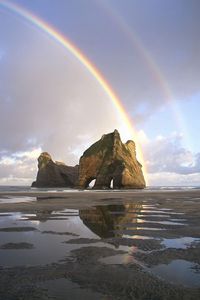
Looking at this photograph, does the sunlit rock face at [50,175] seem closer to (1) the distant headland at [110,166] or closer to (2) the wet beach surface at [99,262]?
(1) the distant headland at [110,166]

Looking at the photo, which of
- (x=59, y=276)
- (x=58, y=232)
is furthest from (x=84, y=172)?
(x=59, y=276)

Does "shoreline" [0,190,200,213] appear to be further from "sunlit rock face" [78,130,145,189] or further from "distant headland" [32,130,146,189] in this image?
"sunlit rock face" [78,130,145,189]

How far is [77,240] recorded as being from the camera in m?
16.6

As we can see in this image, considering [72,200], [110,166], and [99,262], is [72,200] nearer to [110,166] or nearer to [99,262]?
[99,262]

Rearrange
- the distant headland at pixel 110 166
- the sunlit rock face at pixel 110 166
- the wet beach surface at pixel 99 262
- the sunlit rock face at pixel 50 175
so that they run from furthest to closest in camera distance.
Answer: the sunlit rock face at pixel 50 175
the distant headland at pixel 110 166
the sunlit rock face at pixel 110 166
the wet beach surface at pixel 99 262

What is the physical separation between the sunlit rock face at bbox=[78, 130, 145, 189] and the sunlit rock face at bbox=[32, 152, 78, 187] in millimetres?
39819

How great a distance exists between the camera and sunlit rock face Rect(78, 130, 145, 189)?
124m

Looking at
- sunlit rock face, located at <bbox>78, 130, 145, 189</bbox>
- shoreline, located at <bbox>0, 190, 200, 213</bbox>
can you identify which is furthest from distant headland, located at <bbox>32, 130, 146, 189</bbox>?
shoreline, located at <bbox>0, 190, 200, 213</bbox>

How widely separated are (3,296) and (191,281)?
5106mm

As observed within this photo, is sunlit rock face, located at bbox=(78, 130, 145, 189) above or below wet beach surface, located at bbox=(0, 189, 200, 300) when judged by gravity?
above

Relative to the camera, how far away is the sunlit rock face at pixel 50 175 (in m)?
179

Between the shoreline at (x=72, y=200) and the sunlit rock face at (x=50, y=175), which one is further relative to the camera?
the sunlit rock face at (x=50, y=175)

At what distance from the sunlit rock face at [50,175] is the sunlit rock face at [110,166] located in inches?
1568

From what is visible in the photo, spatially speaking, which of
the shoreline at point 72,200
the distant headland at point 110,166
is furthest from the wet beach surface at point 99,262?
the distant headland at point 110,166
